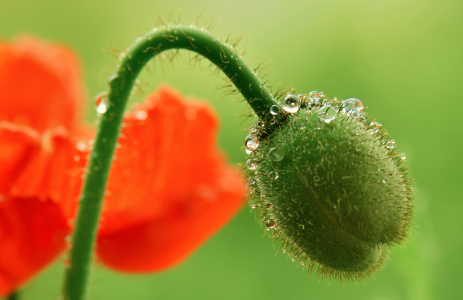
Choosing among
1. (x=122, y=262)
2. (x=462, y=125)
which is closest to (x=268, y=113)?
(x=122, y=262)

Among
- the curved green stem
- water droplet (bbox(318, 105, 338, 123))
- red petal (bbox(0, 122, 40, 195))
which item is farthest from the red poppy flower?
water droplet (bbox(318, 105, 338, 123))

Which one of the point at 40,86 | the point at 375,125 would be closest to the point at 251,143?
the point at 375,125

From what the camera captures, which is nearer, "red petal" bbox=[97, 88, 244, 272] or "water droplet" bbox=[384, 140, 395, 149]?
"water droplet" bbox=[384, 140, 395, 149]

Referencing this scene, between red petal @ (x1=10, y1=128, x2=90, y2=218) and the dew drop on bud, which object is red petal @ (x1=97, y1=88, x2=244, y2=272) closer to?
red petal @ (x1=10, y1=128, x2=90, y2=218)

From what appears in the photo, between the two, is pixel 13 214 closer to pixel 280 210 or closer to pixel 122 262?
pixel 122 262

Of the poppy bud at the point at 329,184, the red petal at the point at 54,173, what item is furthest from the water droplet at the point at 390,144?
the red petal at the point at 54,173

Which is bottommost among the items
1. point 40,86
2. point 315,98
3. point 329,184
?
point 329,184

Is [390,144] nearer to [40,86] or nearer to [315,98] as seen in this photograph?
[315,98]

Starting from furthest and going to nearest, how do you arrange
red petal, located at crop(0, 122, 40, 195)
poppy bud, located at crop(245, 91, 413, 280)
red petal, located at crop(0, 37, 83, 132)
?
red petal, located at crop(0, 37, 83, 132)
red petal, located at crop(0, 122, 40, 195)
poppy bud, located at crop(245, 91, 413, 280)
